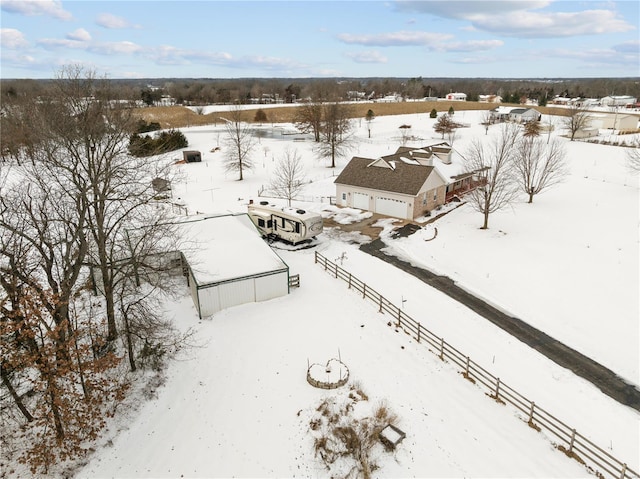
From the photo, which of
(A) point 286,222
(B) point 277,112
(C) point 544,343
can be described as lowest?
(C) point 544,343

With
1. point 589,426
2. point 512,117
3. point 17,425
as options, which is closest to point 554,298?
point 589,426

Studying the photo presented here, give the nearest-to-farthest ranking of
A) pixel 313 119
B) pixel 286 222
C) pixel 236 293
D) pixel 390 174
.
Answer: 1. pixel 236 293
2. pixel 286 222
3. pixel 390 174
4. pixel 313 119

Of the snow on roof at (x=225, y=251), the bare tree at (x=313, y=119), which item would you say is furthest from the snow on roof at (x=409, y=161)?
the bare tree at (x=313, y=119)

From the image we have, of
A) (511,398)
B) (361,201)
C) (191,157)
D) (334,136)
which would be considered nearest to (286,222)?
(361,201)

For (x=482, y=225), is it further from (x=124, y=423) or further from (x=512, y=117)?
(x=512, y=117)

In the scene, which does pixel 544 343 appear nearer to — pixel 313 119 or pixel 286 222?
pixel 286 222

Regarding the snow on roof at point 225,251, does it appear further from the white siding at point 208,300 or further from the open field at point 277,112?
the open field at point 277,112

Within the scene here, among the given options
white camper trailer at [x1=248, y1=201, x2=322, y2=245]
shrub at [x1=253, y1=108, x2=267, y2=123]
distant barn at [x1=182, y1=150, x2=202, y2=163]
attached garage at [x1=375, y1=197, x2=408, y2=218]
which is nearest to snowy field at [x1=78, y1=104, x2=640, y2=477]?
white camper trailer at [x1=248, y1=201, x2=322, y2=245]

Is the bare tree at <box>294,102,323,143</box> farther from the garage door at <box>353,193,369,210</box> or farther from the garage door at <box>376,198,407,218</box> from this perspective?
the garage door at <box>376,198,407,218</box>
